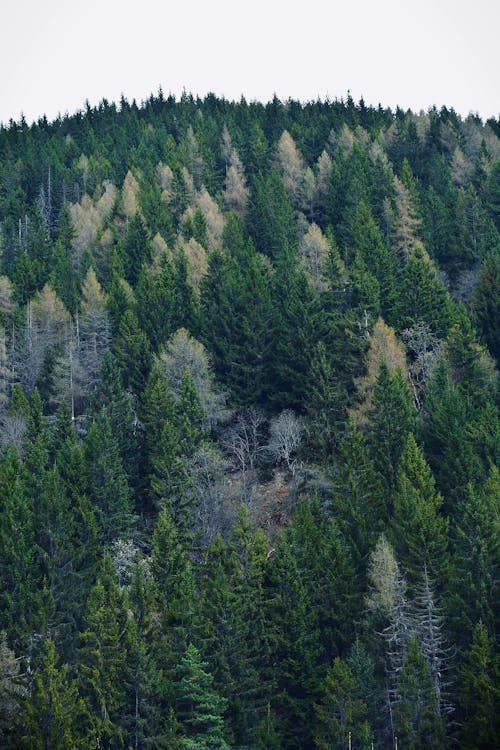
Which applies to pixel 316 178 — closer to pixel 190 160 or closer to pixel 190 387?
pixel 190 160

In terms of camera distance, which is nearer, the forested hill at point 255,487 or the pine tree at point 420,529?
the forested hill at point 255,487

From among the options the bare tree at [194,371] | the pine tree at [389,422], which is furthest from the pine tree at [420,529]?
the bare tree at [194,371]

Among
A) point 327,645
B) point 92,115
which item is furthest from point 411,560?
point 92,115

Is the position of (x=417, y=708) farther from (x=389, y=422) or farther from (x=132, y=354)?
(x=132, y=354)

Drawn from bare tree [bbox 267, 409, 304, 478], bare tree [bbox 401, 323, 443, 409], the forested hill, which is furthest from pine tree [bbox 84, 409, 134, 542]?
bare tree [bbox 401, 323, 443, 409]

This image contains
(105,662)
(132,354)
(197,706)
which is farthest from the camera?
(132,354)

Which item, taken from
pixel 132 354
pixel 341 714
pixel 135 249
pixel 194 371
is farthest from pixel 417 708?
pixel 135 249

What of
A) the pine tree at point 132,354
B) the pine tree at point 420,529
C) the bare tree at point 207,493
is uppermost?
the pine tree at point 132,354

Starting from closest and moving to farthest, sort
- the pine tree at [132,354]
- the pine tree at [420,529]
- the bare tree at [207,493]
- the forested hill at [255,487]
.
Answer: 1. the forested hill at [255,487]
2. the pine tree at [420,529]
3. the bare tree at [207,493]
4. the pine tree at [132,354]

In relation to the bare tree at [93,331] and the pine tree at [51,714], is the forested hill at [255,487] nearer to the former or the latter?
the pine tree at [51,714]

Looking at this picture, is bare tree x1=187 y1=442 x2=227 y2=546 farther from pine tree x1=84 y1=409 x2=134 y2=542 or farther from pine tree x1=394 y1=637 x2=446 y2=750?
pine tree x1=394 y1=637 x2=446 y2=750
